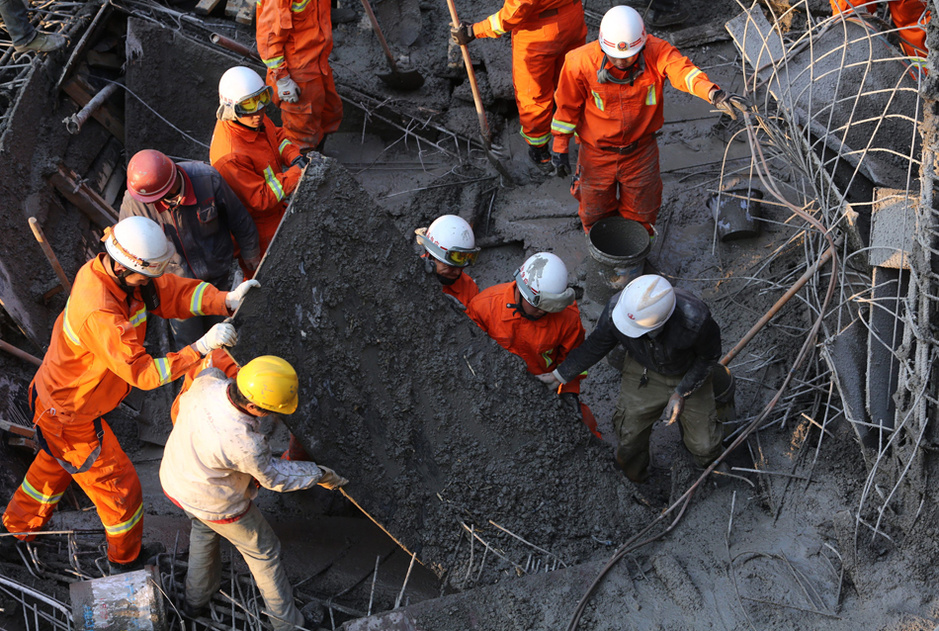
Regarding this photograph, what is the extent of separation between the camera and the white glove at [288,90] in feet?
A: 22.0

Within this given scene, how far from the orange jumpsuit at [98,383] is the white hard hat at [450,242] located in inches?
52.2

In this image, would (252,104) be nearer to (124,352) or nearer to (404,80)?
(124,352)

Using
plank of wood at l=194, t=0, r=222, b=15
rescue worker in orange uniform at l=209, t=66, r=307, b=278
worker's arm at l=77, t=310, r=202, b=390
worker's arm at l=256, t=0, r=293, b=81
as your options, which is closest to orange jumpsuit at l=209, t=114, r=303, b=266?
→ rescue worker in orange uniform at l=209, t=66, r=307, b=278

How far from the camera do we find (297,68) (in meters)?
6.77

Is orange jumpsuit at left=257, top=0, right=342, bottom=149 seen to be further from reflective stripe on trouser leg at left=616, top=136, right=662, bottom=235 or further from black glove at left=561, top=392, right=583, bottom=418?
black glove at left=561, top=392, right=583, bottom=418

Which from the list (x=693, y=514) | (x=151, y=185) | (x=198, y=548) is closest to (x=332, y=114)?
(x=151, y=185)

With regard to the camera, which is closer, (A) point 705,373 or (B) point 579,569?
(B) point 579,569

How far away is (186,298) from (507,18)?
11.7 ft

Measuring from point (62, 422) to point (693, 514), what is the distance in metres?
3.71

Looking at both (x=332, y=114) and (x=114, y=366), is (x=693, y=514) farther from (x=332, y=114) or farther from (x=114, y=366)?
(x=332, y=114)

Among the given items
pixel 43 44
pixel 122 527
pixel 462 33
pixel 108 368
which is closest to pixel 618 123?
pixel 462 33

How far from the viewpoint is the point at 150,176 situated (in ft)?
15.5

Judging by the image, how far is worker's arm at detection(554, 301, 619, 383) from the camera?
4496 mm

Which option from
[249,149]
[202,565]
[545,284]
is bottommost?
[202,565]
